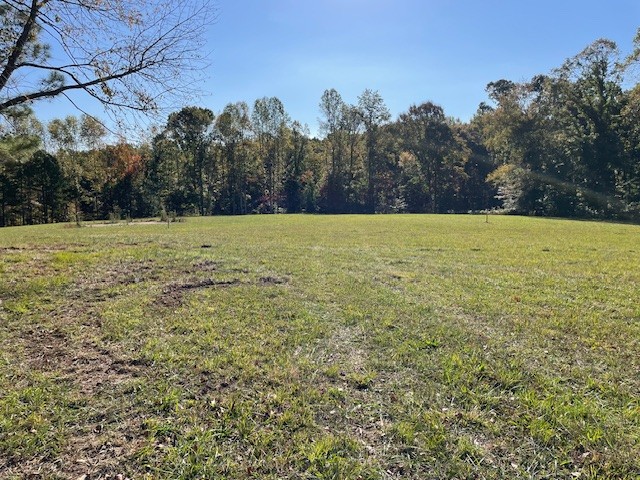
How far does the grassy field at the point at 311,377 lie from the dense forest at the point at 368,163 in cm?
3135

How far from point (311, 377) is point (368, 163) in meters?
46.5

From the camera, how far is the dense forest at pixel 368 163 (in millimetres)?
32781

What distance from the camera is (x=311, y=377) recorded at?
3.54m

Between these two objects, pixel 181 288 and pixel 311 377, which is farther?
pixel 181 288

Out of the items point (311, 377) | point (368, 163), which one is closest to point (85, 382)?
point (311, 377)

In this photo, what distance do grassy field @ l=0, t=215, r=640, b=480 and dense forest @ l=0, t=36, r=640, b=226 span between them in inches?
1234

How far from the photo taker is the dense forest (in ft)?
108

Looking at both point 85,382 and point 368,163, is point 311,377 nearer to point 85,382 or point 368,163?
point 85,382

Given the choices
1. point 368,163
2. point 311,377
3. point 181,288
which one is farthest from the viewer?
point 368,163

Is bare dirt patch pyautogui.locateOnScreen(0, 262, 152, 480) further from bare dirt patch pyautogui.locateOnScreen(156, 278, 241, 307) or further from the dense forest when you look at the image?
the dense forest

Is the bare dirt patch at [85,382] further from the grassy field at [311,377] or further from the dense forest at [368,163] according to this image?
the dense forest at [368,163]

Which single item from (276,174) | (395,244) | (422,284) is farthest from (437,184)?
(422,284)

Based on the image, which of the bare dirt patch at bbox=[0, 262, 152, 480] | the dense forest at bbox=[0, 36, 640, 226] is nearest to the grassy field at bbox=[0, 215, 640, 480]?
the bare dirt patch at bbox=[0, 262, 152, 480]

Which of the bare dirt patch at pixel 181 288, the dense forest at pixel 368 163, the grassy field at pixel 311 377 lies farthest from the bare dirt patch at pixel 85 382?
the dense forest at pixel 368 163
